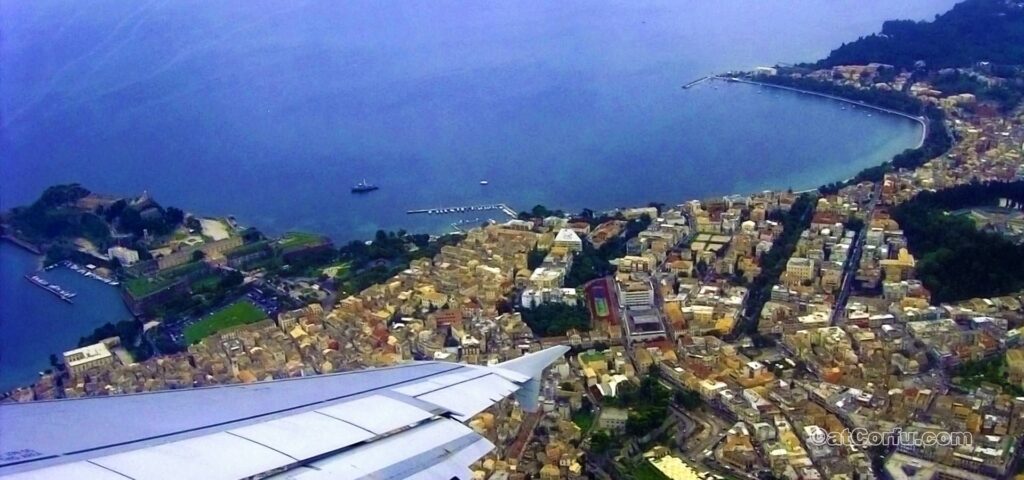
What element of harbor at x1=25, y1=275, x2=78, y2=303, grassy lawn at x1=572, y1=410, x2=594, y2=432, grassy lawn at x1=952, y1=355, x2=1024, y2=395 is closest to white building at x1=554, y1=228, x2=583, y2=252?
grassy lawn at x1=572, y1=410, x2=594, y2=432

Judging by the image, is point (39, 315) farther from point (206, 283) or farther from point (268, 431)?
Answer: point (268, 431)

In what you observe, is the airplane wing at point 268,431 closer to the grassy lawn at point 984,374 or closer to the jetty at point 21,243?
the grassy lawn at point 984,374

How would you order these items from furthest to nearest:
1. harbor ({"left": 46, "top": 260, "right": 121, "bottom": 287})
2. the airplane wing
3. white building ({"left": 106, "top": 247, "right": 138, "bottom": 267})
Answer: white building ({"left": 106, "top": 247, "right": 138, "bottom": 267})
harbor ({"left": 46, "top": 260, "right": 121, "bottom": 287})
the airplane wing

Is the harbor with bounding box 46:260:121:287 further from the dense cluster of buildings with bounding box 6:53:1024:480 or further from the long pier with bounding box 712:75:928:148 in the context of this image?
the long pier with bounding box 712:75:928:148

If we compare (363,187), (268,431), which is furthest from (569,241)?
(268,431)

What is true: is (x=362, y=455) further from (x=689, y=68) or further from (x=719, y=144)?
(x=689, y=68)
